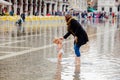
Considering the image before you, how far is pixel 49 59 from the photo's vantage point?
15.5m

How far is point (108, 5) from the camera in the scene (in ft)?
506

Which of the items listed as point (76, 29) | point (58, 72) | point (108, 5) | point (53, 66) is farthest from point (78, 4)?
point (58, 72)

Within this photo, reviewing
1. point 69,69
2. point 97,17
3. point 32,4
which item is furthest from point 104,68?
point 97,17

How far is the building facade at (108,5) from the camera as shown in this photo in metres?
154

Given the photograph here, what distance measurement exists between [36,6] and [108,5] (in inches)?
2723

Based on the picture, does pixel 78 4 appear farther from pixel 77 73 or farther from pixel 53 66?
pixel 77 73

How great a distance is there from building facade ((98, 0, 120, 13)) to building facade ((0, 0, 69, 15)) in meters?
40.2

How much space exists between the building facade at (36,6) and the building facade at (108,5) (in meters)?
40.2

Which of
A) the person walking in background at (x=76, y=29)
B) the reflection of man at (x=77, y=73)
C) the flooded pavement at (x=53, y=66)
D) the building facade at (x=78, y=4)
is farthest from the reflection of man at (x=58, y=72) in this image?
the building facade at (x=78, y=4)

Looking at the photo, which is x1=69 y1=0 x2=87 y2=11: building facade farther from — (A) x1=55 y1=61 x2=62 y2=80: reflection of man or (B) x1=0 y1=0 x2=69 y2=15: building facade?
(A) x1=55 y1=61 x2=62 y2=80: reflection of man

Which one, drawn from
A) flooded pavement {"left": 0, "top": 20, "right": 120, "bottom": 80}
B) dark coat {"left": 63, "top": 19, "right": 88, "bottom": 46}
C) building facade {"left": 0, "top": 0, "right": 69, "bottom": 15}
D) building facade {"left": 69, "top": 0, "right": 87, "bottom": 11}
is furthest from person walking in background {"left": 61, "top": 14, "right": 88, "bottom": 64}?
building facade {"left": 69, "top": 0, "right": 87, "bottom": 11}

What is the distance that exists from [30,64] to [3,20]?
3129 centimetres

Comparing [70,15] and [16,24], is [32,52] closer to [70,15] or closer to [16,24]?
[70,15]

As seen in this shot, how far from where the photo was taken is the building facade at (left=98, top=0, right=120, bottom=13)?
154 meters
